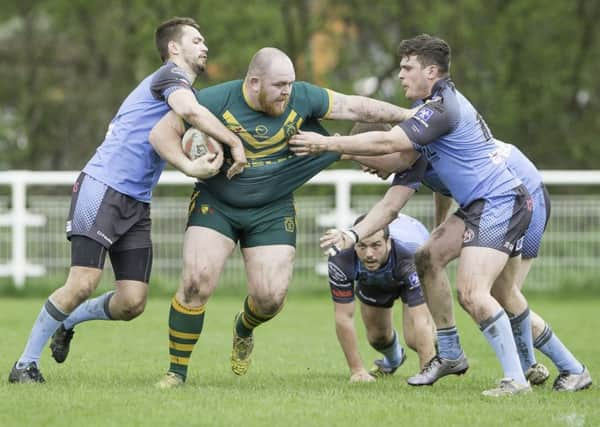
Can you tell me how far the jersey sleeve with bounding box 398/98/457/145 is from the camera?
8.23 meters

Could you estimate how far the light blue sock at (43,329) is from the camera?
28.1 ft

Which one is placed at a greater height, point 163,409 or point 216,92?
point 216,92

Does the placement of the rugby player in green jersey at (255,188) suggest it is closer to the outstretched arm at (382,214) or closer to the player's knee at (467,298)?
the outstretched arm at (382,214)

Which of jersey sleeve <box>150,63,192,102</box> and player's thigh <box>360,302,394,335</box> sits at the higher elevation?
jersey sleeve <box>150,63,192,102</box>

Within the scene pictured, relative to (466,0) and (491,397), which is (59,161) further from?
(491,397)

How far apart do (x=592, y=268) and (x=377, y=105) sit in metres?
10.0

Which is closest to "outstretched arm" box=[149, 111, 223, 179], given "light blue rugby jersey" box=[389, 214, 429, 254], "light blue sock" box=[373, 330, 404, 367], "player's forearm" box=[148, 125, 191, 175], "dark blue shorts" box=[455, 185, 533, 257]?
"player's forearm" box=[148, 125, 191, 175]

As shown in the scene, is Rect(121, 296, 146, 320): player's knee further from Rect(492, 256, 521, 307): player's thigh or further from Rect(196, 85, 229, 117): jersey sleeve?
Rect(492, 256, 521, 307): player's thigh

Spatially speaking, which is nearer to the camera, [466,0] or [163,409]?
[163,409]

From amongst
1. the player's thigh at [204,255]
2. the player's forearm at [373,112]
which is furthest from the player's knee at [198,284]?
the player's forearm at [373,112]

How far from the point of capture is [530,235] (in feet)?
30.1

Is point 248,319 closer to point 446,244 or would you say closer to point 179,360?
point 179,360

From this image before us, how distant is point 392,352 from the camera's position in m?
10.0

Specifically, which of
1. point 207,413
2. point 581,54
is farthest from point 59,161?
point 207,413
